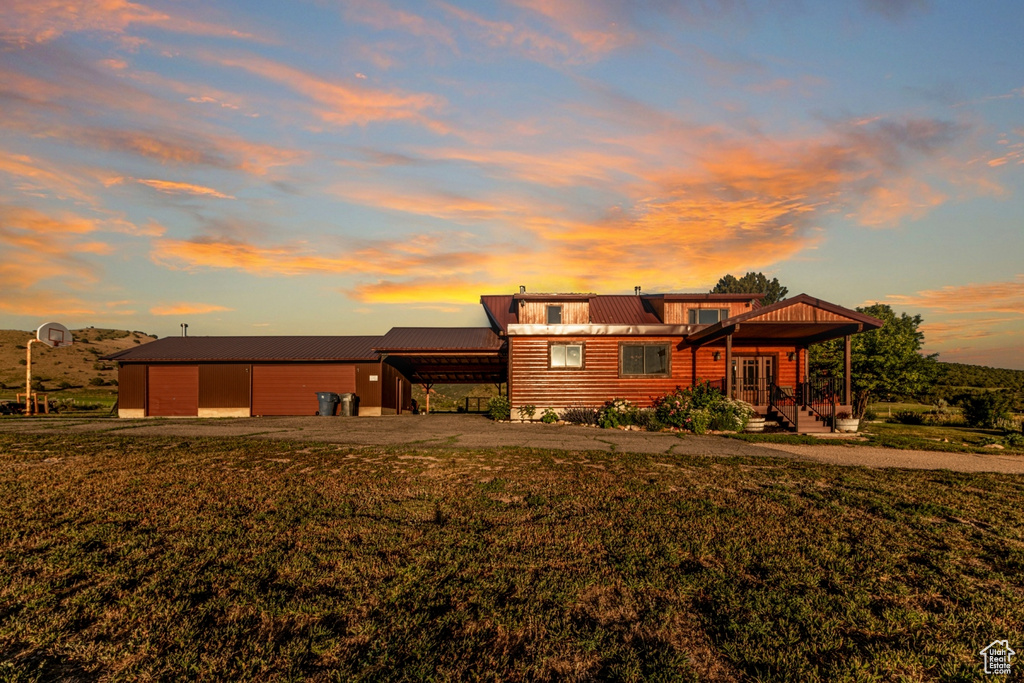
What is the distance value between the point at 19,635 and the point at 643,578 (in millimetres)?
4469

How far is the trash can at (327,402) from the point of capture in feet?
79.5

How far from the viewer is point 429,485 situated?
7.95 m

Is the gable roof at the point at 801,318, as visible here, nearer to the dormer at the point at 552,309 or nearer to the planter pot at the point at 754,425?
the planter pot at the point at 754,425

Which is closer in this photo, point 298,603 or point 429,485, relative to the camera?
point 298,603

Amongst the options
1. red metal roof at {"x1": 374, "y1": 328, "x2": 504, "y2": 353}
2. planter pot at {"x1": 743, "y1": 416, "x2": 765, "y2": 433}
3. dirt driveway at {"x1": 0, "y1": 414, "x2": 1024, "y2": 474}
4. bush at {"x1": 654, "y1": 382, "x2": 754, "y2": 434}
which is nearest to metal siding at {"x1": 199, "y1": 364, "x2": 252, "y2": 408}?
red metal roof at {"x1": 374, "y1": 328, "x2": 504, "y2": 353}

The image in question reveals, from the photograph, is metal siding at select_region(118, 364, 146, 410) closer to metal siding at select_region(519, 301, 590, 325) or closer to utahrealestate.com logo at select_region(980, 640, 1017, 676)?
metal siding at select_region(519, 301, 590, 325)

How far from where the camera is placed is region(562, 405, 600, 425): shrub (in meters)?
20.6

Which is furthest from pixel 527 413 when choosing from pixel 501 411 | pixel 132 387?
pixel 132 387

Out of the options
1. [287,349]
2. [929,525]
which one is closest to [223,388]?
[287,349]

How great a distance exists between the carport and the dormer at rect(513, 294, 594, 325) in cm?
236

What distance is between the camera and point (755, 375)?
2203 centimetres

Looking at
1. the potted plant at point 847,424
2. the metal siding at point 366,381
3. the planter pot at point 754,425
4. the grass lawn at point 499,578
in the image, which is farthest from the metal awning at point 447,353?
the grass lawn at point 499,578

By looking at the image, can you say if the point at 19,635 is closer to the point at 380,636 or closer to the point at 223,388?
the point at 380,636

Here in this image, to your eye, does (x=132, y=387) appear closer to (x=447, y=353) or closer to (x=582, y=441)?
(x=447, y=353)
